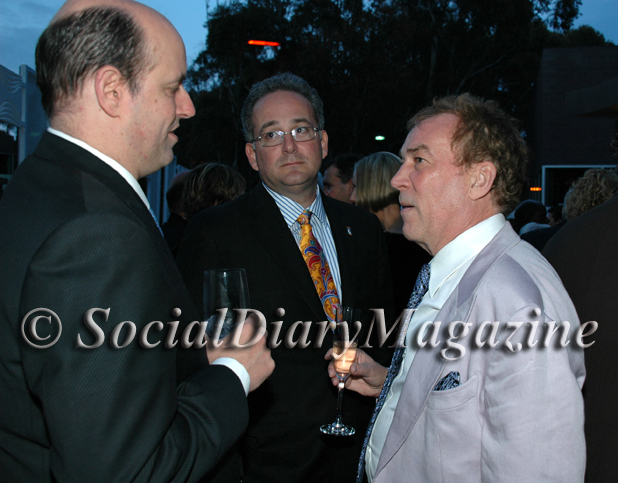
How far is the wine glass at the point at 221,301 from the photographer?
1.56 m

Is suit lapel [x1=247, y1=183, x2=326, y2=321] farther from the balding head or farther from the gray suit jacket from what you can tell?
the balding head

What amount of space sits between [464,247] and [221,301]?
0.97 metres

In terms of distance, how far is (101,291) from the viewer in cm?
112

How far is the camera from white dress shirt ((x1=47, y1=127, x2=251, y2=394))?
4.46 ft

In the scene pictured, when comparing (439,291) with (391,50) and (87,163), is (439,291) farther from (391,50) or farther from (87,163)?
(391,50)

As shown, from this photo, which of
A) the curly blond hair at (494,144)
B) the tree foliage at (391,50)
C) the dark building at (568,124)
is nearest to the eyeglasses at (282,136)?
the curly blond hair at (494,144)

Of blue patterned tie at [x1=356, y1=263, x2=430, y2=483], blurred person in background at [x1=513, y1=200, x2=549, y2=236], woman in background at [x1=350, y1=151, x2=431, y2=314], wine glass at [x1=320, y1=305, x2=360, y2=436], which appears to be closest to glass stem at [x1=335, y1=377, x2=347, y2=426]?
wine glass at [x1=320, y1=305, x2=360, y2=436]

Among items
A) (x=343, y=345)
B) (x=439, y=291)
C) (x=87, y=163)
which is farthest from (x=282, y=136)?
(x=87, y=163)

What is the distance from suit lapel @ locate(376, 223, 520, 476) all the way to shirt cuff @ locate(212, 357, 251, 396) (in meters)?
0.57

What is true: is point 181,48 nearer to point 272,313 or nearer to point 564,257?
point 272,313

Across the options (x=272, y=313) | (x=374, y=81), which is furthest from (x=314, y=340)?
(x=374, y=81)

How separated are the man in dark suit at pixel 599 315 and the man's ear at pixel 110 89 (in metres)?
1.83

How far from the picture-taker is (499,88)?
27.6 m

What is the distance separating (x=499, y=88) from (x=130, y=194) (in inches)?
1163
